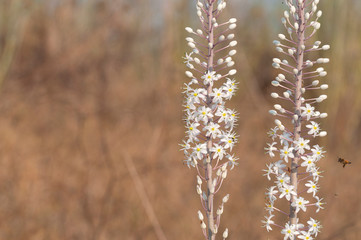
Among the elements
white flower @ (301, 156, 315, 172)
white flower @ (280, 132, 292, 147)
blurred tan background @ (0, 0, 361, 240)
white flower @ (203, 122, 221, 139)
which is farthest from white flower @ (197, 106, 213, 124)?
blurred tan background @ (0, 0, 361, 240)

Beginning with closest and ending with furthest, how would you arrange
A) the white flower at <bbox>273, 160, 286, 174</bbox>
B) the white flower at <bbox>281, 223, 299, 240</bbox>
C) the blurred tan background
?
the white flower at <bbox>281, 223, 299, 240</bbox>
the white flower at <bbox>273, 160, 286, 174</bbox>
the blurred tan background

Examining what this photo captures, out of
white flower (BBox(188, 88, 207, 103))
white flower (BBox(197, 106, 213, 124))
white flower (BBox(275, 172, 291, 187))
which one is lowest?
white flower (BBox(275, 172, 291, 187))

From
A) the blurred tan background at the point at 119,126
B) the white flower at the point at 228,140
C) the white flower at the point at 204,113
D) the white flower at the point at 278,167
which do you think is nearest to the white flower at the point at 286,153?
the white flower at the point at 278,167

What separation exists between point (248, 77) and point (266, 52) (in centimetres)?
279

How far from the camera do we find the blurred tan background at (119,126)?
5.11 m

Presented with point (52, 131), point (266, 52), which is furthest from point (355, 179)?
point (266, 52)

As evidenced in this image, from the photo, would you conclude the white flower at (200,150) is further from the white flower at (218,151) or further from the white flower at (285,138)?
the white flower at (285,138)

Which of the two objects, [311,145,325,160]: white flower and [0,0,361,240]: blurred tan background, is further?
[0,0,361,240]: blurred tan background

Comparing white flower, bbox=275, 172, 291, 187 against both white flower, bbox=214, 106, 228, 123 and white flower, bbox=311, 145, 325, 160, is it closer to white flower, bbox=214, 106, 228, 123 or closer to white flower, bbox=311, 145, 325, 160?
white flower, bbox=311, 145, 325, 160

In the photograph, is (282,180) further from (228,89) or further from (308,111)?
(228,89)

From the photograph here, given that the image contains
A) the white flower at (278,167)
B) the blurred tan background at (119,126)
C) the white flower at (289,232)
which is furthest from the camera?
the blurred tan background at (119,126)

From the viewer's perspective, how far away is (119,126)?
771cm

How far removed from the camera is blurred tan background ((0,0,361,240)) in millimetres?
5113

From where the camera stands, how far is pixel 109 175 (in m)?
6.09
